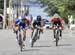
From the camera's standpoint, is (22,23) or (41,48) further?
(41,48)

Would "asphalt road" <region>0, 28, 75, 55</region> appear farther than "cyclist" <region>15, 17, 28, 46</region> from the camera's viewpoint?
No

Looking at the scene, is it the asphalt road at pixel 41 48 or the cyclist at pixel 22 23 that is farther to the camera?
the cyclist at pixel 22 23

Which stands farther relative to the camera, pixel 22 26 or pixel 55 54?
pixel 22 26

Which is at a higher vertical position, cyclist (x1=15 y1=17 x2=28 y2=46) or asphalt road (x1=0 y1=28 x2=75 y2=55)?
cyclist (x1=15 y1=17 x2=28 y2=46)

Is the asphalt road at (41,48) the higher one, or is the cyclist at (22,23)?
the cyclist at (22,23)

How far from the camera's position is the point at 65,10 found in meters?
41.3

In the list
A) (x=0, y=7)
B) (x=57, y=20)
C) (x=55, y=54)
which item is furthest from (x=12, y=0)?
(x=55, y=54)

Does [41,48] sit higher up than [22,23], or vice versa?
[22,23]

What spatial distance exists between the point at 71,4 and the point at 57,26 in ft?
55.7

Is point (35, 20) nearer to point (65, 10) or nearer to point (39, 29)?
point (39, 29)

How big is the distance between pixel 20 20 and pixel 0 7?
86.4 m

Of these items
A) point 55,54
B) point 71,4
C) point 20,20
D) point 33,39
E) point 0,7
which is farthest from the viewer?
point 0,7

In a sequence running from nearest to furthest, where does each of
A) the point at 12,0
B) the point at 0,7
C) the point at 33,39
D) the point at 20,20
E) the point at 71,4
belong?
the point at 20,20
the point at 33,39
the point at 71,4
the point at 12,0
the point at 0,7

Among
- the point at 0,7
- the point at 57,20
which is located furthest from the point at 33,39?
the point at 0,7
